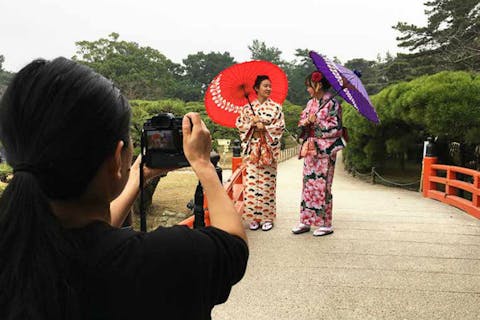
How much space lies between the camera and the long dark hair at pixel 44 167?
0.68 metres

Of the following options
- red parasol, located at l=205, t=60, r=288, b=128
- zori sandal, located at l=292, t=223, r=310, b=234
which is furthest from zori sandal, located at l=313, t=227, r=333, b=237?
red parasol, located at l=205, t=60, r=288, b=128

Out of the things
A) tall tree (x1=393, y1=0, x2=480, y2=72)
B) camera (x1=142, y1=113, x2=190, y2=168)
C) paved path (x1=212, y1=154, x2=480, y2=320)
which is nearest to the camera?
camera (x1=142, y1=113, x2=190, y2=168)

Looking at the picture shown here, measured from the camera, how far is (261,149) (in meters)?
4.35

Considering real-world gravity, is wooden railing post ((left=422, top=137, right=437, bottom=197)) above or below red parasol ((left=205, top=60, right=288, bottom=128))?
below

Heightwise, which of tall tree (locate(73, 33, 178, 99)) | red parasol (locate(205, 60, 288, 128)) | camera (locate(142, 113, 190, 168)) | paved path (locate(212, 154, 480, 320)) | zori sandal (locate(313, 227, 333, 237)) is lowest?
paved path (locate(212, 154, 480, 320))

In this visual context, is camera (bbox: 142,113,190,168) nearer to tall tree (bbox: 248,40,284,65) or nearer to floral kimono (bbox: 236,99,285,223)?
floral kimono (bbox: 236,99,285,223)

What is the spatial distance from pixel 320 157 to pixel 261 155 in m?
0.62

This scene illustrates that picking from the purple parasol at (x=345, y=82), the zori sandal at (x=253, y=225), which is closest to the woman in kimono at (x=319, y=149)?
the purple parasol at (x=345, y=82)

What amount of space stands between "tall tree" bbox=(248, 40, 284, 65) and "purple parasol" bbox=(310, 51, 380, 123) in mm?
46573

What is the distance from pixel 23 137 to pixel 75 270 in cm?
25

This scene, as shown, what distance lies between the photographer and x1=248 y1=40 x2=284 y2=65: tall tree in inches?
1948

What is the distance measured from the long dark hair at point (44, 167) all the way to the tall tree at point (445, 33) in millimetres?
15893

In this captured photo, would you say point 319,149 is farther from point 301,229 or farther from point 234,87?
point 234,87

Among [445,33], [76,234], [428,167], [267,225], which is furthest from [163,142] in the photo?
[445,33]
